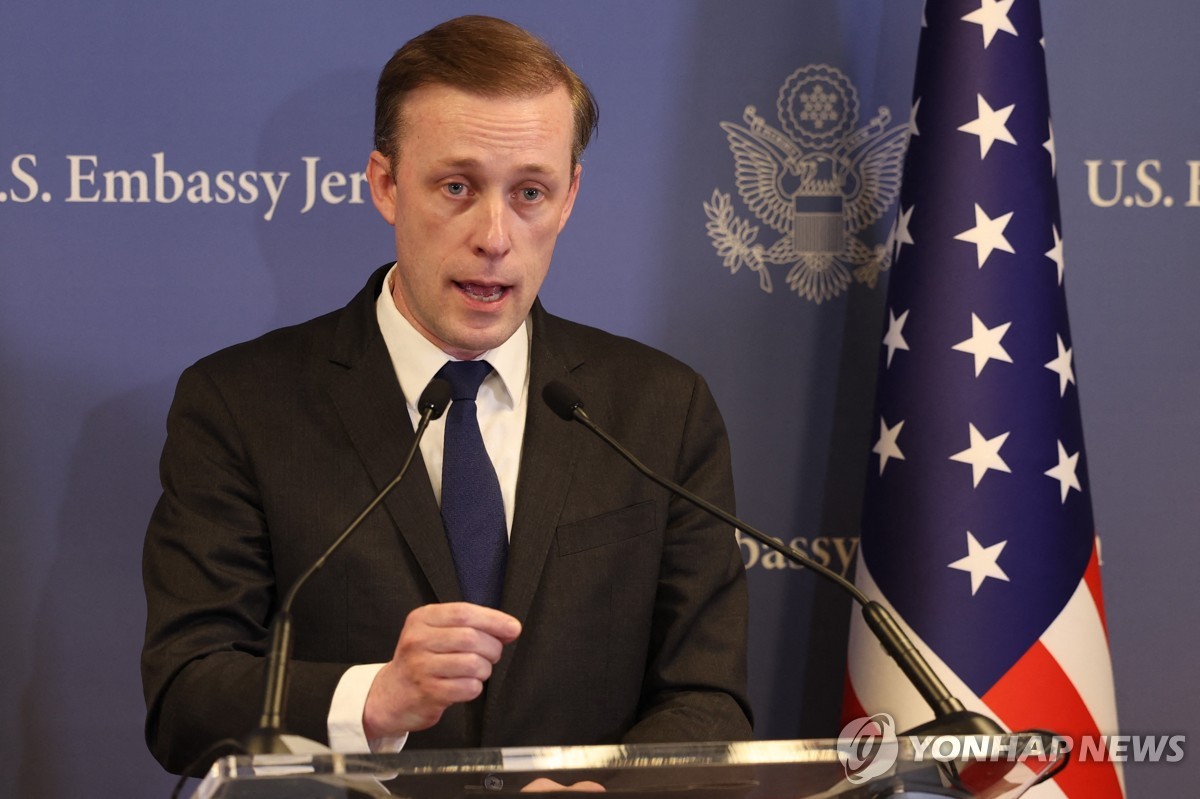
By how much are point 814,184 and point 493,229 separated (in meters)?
1.02

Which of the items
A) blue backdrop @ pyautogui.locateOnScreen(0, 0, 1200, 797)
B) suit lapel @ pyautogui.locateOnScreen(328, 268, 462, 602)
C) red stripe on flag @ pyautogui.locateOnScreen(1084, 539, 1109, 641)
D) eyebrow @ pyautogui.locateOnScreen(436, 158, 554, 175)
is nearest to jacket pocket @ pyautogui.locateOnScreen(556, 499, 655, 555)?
suit lapel @ pyautogui.locateOnScreen(328, 268, 462, 602)

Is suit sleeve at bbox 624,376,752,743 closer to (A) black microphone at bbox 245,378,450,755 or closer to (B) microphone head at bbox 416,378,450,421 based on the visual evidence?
(B) microphone head at bbox 416,378,450,421

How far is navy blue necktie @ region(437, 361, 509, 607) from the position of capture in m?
1.91

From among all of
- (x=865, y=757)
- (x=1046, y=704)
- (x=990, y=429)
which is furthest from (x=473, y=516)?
(x=1046, y=704)

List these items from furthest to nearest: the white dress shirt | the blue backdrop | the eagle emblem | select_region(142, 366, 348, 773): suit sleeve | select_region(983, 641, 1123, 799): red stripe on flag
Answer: the eagle emblem, the blue backdrop, select_region(983, 641, 1123, 799): red stripe on flag, the white dress shirt, select_region(142, 366, 348, 773): suit sleeve

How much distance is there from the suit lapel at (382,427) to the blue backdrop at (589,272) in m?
0.59

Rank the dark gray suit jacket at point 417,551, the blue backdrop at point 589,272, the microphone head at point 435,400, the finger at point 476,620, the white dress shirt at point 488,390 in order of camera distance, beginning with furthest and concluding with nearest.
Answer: the blue backdrop at point 589,272 < the white dress shirt at point 488,390 < the dark gray suit jacket at point 417,551 < the microphone head at point 435,400 < the finger at point 476,620

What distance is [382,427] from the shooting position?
1.96 meters

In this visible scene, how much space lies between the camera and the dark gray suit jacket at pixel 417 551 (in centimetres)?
186

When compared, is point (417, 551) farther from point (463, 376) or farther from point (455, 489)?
point (463, 376)

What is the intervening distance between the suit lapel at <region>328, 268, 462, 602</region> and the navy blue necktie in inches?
1.1

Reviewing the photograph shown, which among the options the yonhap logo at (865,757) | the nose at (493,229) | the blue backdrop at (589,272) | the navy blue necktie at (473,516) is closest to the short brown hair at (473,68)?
the nose at (493,229)

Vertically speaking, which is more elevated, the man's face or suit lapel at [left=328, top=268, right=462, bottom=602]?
the man's face

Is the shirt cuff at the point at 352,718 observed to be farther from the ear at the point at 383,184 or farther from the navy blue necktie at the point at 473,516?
the ear at the point at 383,184
